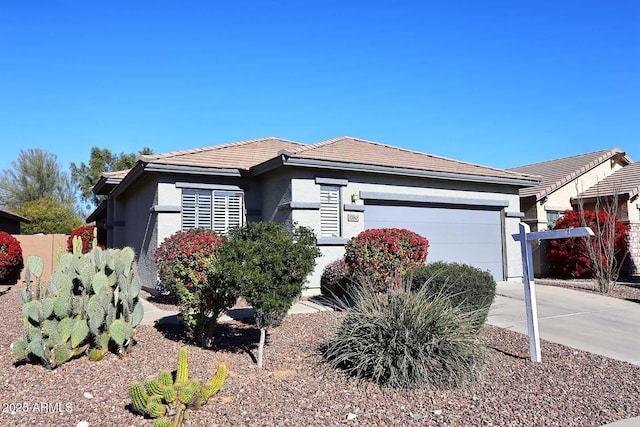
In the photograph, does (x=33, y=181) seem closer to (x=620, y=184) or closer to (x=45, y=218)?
(x=45, y=218)

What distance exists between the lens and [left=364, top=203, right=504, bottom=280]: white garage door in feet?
41.7

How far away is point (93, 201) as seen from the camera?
134 ft

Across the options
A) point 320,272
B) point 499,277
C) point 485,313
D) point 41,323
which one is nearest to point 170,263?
point 41,323

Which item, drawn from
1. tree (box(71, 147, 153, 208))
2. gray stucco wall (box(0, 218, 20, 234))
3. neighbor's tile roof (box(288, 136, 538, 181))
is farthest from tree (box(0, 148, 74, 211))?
neighbor's tile roof (box(288, 136, 538, 181))

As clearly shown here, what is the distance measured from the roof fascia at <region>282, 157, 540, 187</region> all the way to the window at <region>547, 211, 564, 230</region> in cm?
334

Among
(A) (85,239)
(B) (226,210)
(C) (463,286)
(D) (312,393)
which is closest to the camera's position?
(D) (312,393)

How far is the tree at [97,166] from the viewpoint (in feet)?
121

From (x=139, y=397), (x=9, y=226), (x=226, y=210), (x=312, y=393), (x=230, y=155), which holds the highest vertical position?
(x=230, y=155)

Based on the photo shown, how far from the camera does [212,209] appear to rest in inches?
480

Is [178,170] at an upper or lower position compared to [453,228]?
upper

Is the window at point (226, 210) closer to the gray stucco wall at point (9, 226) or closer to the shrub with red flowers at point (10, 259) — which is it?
the shrub with red flowers at point (10, 259)

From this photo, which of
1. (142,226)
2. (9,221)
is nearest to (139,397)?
(142,226)

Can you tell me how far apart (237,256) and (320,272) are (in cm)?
596

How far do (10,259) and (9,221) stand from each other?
1235 centimetres
